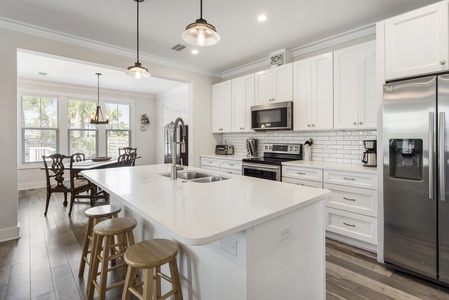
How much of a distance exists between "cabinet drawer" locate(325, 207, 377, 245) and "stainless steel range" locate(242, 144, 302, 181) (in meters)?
0.84

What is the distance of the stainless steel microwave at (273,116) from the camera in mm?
3583

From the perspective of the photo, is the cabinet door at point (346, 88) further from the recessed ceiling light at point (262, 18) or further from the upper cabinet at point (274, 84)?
the recessed ceiling light at point (262, 18)

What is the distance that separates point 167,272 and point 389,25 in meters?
2.96

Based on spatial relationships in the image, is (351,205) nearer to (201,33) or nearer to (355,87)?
(355,87)

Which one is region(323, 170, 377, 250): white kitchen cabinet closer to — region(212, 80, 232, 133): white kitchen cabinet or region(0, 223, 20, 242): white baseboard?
region(212, 80, 232, 133): white kitchen cabinet

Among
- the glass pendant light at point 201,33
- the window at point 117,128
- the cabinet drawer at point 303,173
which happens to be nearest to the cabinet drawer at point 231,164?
the cabinet drawer at point 303,173

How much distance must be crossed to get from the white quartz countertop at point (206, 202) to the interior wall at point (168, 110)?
181 inches

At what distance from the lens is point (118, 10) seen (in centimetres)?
263

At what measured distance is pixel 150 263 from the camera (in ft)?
4.17

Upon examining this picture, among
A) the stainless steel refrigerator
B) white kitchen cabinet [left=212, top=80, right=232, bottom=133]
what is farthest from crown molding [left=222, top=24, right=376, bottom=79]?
the stainless steel refrigerator

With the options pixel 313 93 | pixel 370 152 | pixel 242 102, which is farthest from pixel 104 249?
pixel 242 102

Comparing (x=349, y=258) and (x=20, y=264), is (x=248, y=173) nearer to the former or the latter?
(x=349, y=258)

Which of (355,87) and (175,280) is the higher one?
(355,87)

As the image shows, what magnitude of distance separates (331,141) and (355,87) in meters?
0.84
